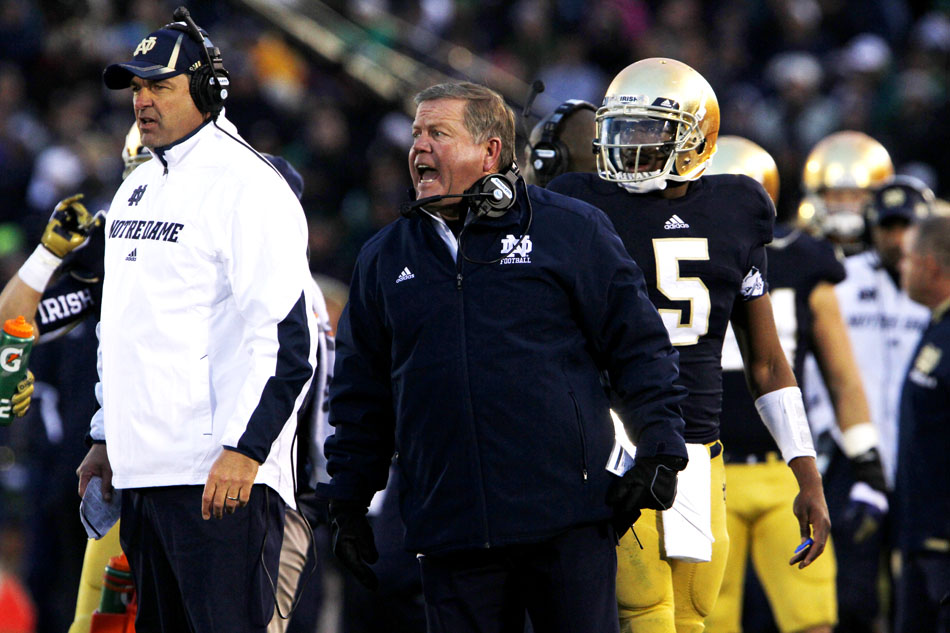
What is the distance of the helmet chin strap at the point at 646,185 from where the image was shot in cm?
435

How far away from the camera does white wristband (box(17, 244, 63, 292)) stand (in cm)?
489

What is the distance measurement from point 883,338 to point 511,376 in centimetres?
411

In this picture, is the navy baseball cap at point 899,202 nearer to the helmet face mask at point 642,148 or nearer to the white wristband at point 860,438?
the white wristband at point 860,438

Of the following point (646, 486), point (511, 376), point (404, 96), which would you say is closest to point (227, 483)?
point (511, 376)

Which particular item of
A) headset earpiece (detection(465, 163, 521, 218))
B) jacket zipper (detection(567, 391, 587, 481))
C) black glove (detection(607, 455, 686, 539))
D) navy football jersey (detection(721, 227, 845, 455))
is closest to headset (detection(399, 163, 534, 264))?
headset earpiece (detection(465, 163, 521, 218))

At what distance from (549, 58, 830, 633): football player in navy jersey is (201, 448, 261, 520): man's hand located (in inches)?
42.5

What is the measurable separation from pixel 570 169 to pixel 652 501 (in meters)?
1.92

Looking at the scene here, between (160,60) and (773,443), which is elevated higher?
(160,60)

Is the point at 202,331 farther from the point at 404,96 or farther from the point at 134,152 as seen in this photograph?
the point at 404,96

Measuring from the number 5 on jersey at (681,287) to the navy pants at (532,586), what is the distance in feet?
2.59

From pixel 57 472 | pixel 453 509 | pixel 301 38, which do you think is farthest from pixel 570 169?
pixel 301 38

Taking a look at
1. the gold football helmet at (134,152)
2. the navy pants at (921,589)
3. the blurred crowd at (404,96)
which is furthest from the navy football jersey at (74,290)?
the blurred crowd at (404,96)

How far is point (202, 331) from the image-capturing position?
3986mm

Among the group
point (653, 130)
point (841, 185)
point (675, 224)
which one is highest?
point (841, 185)
